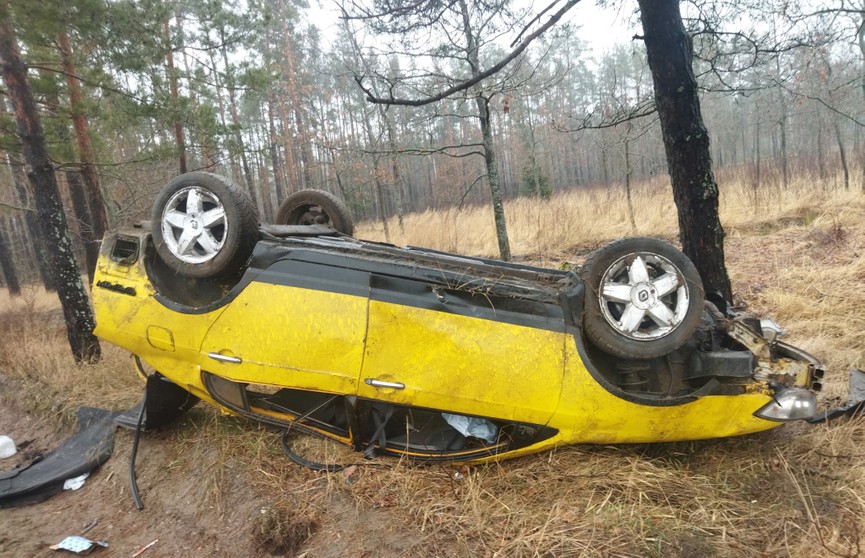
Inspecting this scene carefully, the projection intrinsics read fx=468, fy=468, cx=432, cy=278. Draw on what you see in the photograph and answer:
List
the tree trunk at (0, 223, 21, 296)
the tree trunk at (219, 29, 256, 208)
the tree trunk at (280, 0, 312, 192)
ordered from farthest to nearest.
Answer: the tree trunk at (280, 0, 312, 192) → the tree trunk at (0, 223, 21, 296) → the tree trunk at (219, 29, 256, 208)

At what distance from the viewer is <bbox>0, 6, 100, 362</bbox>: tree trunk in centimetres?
522

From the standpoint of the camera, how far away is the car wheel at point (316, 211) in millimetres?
4090

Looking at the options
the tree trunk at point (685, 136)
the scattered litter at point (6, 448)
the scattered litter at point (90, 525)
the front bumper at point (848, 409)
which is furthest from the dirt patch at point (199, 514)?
the tree trunk at point (685, 136)

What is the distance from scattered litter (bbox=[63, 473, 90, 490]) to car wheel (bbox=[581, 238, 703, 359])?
12.0ft

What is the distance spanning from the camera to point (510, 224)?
39.9 feet

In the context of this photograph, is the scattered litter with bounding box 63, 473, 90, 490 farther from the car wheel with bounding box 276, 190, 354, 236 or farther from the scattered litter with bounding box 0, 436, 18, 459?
the car wheel with bounding box 276, 190, 354, 236

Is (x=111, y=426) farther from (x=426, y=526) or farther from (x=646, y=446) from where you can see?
(x=646, y=446)

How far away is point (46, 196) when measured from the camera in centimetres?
534

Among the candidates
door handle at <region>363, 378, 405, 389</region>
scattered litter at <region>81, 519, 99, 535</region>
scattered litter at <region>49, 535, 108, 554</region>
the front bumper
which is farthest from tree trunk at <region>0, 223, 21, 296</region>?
the front bumper

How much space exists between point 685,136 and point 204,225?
3732 millimetres

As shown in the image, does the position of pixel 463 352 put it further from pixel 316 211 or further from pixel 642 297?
pixel 316 211

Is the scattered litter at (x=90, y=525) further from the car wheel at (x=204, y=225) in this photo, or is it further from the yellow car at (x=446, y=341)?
the car wheel at (x=204, y=225)

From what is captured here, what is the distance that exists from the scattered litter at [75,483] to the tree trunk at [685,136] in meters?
5.05

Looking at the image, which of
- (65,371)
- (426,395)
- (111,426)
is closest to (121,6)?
(65,371)
